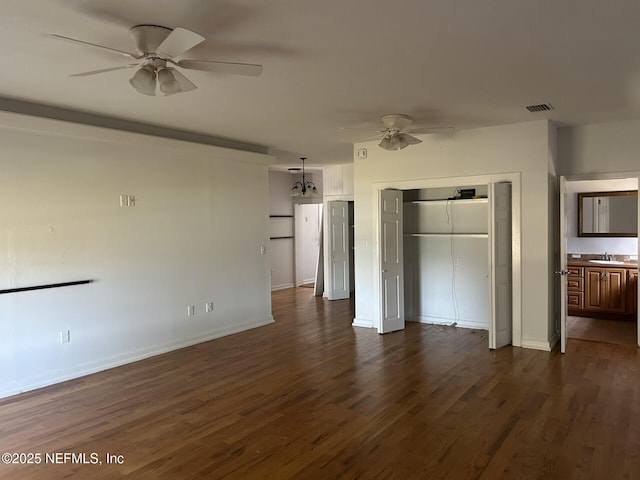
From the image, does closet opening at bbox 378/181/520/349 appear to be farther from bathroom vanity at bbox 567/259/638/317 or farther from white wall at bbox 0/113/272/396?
white wall at bbox 0/113/272/396

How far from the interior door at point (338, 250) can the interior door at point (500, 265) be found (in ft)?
13.3

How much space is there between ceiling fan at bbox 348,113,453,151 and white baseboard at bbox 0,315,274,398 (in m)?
3.17

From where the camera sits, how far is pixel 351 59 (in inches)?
128

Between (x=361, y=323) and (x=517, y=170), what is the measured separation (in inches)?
114

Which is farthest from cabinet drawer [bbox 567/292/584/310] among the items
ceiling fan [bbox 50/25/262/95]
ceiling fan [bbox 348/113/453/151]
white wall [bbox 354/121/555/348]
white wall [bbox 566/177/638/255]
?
ceiling fan [bbox 50/25/262/95]

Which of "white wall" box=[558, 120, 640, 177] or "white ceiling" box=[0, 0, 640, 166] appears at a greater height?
"white ceiling" box=[0, 0, 640, 166]

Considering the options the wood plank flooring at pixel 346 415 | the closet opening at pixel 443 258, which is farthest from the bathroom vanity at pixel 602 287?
the closet opening at pixel 443 258

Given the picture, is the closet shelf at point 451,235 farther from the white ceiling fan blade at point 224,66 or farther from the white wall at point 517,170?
the white ceiling fan blade at point 224,66

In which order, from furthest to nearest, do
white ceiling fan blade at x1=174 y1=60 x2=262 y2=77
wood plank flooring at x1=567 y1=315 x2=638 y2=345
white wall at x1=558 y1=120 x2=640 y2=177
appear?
wood plank flooring at x1=567 y1=315 x2=638 y2=345 < white wall at x1=558 y1=120 x2=640 y2=177 < white ceiling fan blade at x1=174 y1=60 x2=262 y2=77

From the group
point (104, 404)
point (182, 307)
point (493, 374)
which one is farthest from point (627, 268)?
point (104, 404)

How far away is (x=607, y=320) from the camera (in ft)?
22.4

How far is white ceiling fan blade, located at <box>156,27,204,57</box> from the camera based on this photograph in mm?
2393

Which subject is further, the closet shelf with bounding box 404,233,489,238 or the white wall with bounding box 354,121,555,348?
the closet shelf with bounding box 404,233,489,238

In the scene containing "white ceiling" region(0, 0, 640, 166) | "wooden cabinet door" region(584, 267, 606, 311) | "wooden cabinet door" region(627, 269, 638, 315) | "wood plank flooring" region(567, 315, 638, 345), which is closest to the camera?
"white ceiling" region(0, 0, 640, 166)
